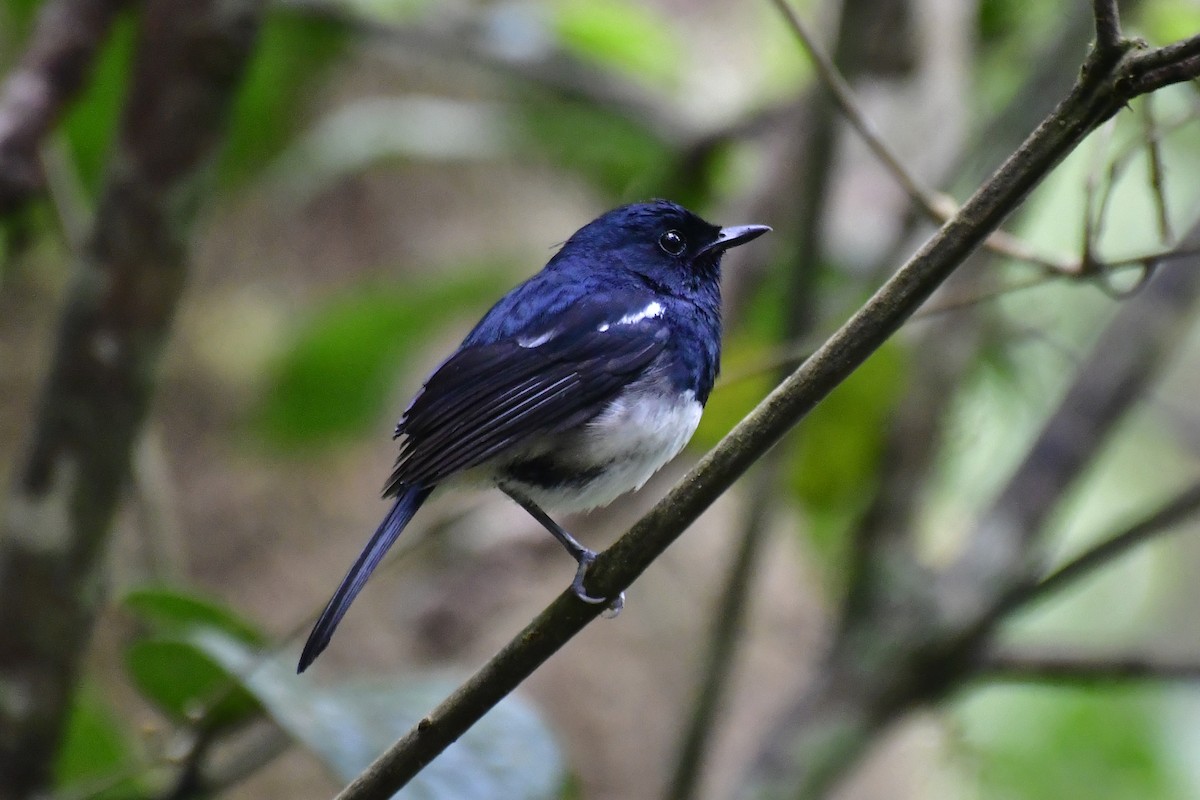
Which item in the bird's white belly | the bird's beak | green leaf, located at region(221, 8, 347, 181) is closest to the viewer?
the bird's white belly

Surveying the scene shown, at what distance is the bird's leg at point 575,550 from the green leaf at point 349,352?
1318 millimetres

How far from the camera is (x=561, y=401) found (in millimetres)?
2322

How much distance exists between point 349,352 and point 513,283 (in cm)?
55

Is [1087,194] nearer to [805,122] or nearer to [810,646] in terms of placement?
[805,122]

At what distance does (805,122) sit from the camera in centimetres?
348

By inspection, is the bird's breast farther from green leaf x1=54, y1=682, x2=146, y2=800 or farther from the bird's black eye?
green leaf x1=54, y1=682, x2=146, y2=800

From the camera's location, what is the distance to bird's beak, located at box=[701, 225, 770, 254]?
257cm

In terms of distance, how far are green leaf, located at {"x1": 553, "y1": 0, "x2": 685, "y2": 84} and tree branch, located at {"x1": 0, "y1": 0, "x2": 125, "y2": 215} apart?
69.2 inches

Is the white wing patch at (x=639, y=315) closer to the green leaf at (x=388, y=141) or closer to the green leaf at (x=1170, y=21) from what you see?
the green leaf at (x=388, y=141)

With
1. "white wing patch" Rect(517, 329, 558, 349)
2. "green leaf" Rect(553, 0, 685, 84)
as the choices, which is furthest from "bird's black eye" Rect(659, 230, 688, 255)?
"green leaf" Rect(553, 0, 685, 84)

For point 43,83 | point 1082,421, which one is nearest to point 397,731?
point 43,83

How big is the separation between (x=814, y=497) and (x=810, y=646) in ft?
1.94

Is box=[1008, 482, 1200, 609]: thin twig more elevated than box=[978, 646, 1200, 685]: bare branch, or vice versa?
box=[1008, 482, 1200, 609]: thin twig

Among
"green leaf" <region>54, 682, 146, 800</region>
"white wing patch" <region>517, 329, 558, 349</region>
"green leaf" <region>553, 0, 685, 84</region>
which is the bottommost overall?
"green leaf" <region>54, 682, 146, 800</region>
